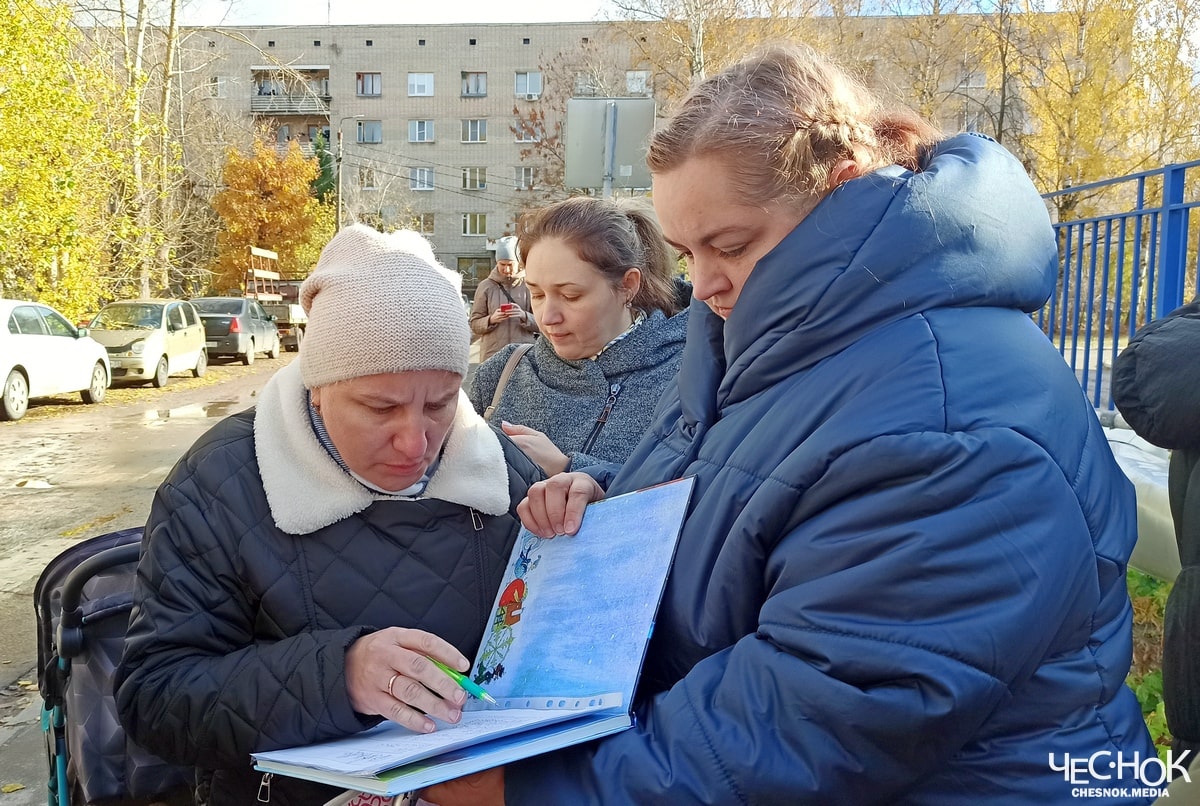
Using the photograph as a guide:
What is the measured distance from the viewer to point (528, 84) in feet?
169

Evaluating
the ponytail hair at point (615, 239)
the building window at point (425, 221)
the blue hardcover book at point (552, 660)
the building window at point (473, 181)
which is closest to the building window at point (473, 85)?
the building window at point (473, 181)

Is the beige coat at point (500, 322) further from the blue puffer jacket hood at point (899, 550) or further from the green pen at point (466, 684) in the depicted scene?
the blue puffer jacket hood at point (899, 550)

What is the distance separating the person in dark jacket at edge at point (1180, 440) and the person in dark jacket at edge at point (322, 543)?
1.34 metres

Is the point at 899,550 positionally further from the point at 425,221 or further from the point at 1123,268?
the point at 425,221

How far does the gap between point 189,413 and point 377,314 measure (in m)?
13.8

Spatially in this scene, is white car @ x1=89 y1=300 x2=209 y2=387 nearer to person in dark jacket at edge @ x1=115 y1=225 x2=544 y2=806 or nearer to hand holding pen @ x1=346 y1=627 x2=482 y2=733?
person in dark jacket at edge @ x1=115 y1=225 x2=544 y2=806

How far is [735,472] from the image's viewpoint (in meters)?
1.38

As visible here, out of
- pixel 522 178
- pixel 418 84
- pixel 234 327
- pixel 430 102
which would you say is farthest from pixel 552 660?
pixel 418 84

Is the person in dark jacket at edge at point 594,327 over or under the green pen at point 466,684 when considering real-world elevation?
over

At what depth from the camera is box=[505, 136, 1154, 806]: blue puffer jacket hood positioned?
42.8 inches

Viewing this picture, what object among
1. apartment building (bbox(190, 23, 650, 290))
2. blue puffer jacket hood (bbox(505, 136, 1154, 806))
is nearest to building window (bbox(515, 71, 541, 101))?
apartment building (bbox(190, 23, 650, 290))

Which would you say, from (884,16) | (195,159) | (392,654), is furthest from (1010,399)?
(195,159)

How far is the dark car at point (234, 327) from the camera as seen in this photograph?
22766 mm

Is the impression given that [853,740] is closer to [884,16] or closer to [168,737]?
[168,737]
